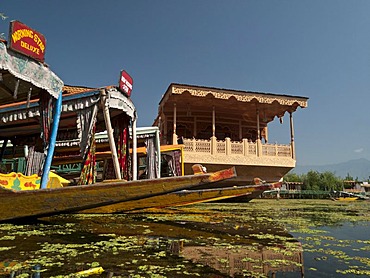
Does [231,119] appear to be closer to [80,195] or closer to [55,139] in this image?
[55,139]

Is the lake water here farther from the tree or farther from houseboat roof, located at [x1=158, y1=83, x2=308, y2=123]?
the tree

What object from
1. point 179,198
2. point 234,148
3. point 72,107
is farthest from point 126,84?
point 234,148

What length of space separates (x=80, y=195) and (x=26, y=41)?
2.37 m

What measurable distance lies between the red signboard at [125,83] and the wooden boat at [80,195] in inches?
109

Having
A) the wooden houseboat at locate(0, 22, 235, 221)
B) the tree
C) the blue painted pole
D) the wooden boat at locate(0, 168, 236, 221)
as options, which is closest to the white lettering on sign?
the wooden houseboat at locate(0, 22, 235, 221)

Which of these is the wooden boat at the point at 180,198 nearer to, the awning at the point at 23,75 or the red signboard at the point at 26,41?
the awning at the point at 23,75

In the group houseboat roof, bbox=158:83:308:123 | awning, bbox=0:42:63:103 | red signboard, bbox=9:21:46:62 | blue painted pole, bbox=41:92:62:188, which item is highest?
houseboat roof, bbox=158:83:308:123

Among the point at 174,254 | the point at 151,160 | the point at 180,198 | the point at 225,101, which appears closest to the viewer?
the point at 174,254

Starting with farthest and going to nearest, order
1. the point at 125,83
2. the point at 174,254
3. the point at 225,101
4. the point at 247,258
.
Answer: the point at 225,101 < the point at 125,83 < the point at 174,254 < the point at 247,258

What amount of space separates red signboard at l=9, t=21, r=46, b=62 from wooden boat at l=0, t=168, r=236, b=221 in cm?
199

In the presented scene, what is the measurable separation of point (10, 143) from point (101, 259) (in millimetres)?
10802

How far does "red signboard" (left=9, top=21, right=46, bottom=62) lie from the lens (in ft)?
12.9

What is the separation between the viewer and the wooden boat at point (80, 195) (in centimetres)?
390

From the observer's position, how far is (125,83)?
6.33 m
